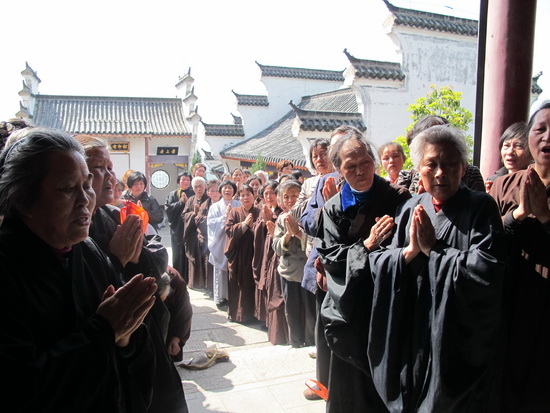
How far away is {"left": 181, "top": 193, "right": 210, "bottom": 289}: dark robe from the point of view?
7609mm

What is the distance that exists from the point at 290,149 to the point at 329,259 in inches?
473

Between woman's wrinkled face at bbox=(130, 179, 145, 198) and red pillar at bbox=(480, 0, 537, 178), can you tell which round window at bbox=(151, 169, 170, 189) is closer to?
woman's wrinkled face at bbox=(130, 179, 145, 198)

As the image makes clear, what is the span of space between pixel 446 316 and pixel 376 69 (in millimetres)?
9452

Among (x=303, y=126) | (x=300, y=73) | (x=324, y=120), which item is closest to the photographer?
(x=303, y=126)

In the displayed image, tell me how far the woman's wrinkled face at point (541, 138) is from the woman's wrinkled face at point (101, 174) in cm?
208

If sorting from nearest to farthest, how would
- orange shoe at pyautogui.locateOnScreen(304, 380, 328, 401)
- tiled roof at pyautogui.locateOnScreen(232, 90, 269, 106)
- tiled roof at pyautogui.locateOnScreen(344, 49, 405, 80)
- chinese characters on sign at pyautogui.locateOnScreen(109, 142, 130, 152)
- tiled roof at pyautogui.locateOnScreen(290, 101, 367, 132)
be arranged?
1. orange shoe at pyautogui.locateOnScreen(304, 380, 328, 401)
2. tiled roof at pyautogui.locateOnScreen(344, 49, 405, 80)
3. tiled roof at pyautogui.locateOnScreen(290, 101, 367, 132)
4. tiled roof at pyautogui.locateOnScreen(232, 90, 269, 106)
5. chinese characters on sign at pyautogui.locateOnScreen(109, 142, 130, 152)

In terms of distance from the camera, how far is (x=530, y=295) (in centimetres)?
196

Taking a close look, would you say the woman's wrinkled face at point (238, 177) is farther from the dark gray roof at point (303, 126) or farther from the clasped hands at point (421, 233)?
the clasped hands at point (421, 233)

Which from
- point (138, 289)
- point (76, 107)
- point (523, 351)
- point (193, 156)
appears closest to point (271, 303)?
point (523, 351)

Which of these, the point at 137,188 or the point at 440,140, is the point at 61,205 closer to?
the point at 440,140

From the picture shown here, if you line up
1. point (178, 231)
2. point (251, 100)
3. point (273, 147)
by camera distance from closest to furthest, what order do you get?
1. point (178, 231)
2. point (273, 147)
3. point (251, 100)

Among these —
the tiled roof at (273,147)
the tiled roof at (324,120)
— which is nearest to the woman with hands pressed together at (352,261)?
the tiled roof at (324,120)

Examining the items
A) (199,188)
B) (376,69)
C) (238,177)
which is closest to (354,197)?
(199,188)

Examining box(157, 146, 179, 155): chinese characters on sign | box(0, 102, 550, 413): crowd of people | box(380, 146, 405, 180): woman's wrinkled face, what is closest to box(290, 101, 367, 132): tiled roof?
box(380, 146, 405, 180): woman's wrinkled face
